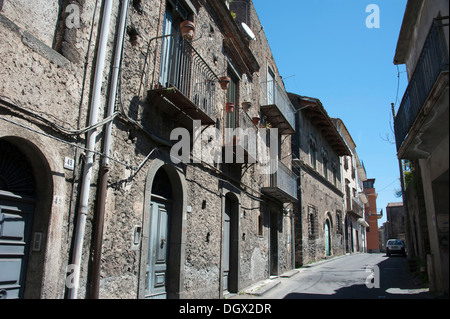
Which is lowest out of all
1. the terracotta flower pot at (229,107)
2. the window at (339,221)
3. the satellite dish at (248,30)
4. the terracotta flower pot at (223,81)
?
the window at (339,221)

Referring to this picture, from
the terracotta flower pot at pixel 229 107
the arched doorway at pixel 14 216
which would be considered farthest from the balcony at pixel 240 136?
the arched doorway at pixel 14 216

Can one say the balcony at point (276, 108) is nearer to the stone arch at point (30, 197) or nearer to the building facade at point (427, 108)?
the building facade at point (427, 108)

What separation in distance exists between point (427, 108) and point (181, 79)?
14.1ft

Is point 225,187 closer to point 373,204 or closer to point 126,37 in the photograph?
point 126,37

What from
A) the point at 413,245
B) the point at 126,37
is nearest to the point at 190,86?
the point at 126,37

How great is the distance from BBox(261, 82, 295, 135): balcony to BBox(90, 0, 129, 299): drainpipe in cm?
760

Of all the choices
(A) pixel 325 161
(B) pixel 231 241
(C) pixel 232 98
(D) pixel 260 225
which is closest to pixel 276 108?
(C) pixel 232 98

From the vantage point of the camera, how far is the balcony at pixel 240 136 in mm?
9258

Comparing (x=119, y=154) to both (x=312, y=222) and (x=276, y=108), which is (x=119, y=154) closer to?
(x=276, y=108)

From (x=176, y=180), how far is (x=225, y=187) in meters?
2.12

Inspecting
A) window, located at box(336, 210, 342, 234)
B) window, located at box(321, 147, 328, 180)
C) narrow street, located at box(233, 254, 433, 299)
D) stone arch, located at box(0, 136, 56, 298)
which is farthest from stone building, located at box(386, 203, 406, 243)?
stone arch, located at box(0, 136, 56, 298)

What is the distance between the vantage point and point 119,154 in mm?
5547

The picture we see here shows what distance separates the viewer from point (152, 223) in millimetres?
6562

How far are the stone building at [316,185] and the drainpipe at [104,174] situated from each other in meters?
11.4
